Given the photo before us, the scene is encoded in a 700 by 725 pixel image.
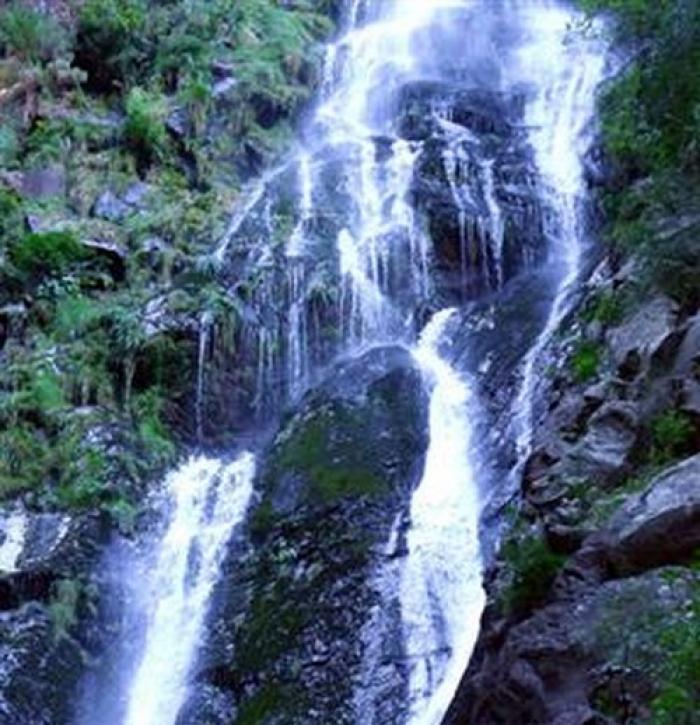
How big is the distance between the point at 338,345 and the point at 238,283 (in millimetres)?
1711

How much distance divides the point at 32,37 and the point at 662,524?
57.1 ft

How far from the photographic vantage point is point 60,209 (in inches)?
715

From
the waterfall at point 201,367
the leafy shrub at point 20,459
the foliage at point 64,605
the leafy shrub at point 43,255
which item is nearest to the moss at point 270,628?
the foliage at point 64,605

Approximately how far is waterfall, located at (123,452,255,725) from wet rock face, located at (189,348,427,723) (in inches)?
11.6

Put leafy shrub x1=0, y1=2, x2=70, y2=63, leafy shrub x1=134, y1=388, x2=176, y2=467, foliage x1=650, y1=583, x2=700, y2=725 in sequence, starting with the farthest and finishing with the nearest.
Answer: leafy shrub x1=0, y1=2, x2=70, y2=63 < leafy shrub x1=134, y1=388, x2=176, y2=467 < foliage x1=650, y1=583, x2=700, y2=725

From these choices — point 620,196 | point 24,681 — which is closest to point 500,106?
point 620,196

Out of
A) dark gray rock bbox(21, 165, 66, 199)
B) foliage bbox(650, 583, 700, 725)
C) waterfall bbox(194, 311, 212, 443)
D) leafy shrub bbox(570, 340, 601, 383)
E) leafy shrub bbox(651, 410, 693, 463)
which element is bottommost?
foliage bbox(650, 583, 700, 725)

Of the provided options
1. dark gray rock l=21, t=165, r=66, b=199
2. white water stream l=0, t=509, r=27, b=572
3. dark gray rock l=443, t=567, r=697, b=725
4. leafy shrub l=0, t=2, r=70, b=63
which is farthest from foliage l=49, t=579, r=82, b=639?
leafy shrub l=0, t=2, r=70, b=63

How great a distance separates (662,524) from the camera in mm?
Result: 7152

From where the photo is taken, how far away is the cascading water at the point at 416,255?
10578 millimetres

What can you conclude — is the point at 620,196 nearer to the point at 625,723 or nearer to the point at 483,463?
the point at 483,463

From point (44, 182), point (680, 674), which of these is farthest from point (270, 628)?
point (44, 182)

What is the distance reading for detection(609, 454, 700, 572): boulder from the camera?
7035mm

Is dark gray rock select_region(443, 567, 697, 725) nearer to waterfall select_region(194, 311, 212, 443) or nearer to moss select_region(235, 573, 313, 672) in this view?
moss select_region(235, 573, 313, 672)
